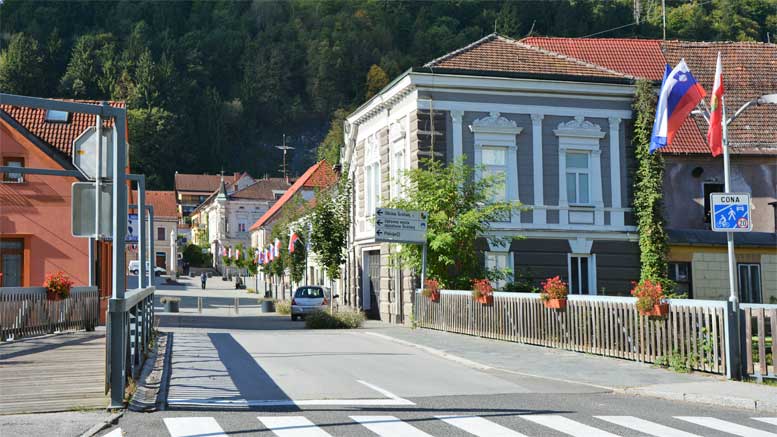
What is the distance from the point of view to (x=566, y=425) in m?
9.72

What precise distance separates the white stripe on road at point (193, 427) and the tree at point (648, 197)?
23.5 m

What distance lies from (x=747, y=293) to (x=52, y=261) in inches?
986

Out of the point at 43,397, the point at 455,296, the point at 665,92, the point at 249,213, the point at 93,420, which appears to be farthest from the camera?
the point at 249,213

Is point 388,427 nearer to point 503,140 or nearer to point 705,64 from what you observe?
point 503,140

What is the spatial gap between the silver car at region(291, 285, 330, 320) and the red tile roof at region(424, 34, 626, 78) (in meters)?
12.1

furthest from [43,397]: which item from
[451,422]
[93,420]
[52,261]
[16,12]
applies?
→ [16,12]

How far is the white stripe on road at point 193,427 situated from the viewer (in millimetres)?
8906

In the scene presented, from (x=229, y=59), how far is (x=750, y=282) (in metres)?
139

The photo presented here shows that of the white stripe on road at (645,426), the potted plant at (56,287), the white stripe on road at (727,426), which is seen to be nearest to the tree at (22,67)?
the potted plant at (56,287)

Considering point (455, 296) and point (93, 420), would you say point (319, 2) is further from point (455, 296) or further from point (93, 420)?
point (93, 420)

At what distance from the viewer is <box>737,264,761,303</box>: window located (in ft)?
105

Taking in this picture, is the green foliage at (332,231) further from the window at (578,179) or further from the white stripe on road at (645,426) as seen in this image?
the white stripe on road at (645,426)

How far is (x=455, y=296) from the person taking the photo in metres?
24.7

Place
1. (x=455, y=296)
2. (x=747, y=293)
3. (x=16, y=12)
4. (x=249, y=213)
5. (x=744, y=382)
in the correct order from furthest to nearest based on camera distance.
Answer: (x=16, y=12)
(x=249, y=213)
(x=747, y=293)
(x=455, y=296)
(x=744, y=382)
